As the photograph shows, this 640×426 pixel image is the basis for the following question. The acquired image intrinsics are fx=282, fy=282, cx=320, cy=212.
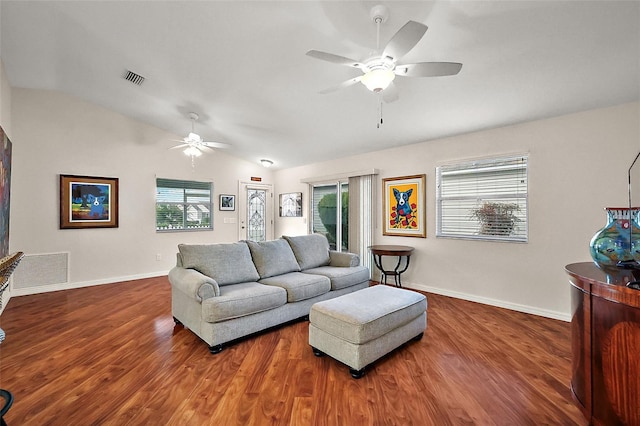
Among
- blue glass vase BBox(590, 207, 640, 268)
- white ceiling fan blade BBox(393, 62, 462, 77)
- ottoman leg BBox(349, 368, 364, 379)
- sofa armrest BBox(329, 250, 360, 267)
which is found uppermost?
white ceiling fan blade BBox(393, 62, 462, 77)

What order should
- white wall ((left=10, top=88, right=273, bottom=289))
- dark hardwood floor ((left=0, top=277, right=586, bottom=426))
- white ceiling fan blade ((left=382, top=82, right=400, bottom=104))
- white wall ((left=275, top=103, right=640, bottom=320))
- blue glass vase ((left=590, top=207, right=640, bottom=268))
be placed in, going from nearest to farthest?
blue glass vase ((left=590, top=207, right=640, bottom=268)) → dark hardwood floor ((left=0, top=277, right=586, bottom=426)) → white ceiling fan blade ((left=382, top=82, right=400, bottom=104)) → white wall ((left=275, top=103, right=640, bottom=320)) → white wall ((left=10, top=88, right=273, bottom=289))

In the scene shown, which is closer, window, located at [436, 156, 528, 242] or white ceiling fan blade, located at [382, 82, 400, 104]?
white ceiling fan blade, located at [382, 82, 400, 104]

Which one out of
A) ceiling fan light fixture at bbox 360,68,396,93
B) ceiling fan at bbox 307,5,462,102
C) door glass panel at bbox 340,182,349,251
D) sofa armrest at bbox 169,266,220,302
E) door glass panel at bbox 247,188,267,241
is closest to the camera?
ceiling fan at bbox 307,5,462,102

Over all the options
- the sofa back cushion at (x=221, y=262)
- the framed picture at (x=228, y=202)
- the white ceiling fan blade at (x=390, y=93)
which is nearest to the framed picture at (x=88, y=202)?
the framed picture at (x=228, y=202)

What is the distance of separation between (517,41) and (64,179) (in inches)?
243

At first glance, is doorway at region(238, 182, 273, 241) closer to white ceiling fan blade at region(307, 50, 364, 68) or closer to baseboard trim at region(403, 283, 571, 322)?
baseboard trim at region(403, 283, 571, 322)

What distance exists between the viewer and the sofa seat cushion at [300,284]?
9.94 ft

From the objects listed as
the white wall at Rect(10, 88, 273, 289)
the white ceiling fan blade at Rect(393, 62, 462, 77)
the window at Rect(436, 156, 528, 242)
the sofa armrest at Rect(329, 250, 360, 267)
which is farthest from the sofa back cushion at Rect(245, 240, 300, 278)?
the white wall at Rect(10, 88, 273, 289)

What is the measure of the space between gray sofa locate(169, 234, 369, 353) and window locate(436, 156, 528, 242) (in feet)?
5.05

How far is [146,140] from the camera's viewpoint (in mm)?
5328

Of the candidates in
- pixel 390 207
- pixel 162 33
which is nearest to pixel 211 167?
pixel 162 33

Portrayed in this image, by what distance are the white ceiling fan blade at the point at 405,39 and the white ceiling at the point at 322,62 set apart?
20.6 inches

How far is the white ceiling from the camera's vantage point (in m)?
2.14

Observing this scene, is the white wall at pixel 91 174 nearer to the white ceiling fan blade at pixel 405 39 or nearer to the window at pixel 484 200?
the window at pixel 484 200
